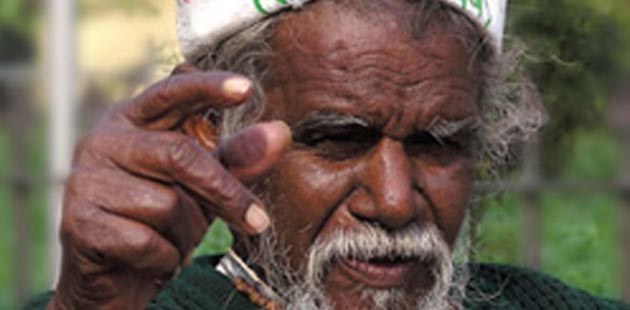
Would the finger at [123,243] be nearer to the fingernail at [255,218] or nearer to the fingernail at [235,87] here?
the fingernail at [255,218]

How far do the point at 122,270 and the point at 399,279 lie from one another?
101 centimetres

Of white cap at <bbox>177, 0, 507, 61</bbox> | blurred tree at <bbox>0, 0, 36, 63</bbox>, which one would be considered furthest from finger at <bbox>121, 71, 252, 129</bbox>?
blurred tree at <bbox>0, 0, 36, 63</bbox>

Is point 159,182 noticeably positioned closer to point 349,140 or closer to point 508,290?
point 349,140

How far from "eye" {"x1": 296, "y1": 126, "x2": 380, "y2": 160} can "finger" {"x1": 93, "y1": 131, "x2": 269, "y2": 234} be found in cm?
97

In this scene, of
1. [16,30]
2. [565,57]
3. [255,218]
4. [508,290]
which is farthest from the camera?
[16,30]

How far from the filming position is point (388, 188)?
135 inches

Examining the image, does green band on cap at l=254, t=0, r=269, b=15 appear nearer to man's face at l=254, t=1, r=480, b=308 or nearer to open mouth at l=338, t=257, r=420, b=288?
man's face at l=254, t=1, r=480, b=308

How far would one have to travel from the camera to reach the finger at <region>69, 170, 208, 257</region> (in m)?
2.59

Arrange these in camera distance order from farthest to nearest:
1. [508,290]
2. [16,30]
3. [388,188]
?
Answer: [16,30] → [508,290] → [388,188]

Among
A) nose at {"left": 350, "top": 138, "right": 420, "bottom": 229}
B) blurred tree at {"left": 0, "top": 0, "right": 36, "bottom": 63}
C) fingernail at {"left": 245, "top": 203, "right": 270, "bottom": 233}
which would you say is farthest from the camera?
blurred tree at {"left": 0, "top": 0, "right": 36, "bottom": 63}

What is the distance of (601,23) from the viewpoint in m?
5.66

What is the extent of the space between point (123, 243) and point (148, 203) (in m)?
0.07

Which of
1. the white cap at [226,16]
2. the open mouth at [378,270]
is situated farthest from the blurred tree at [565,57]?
the open mouth at [378,270]

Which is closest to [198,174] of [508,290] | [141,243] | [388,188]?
[141,243]
